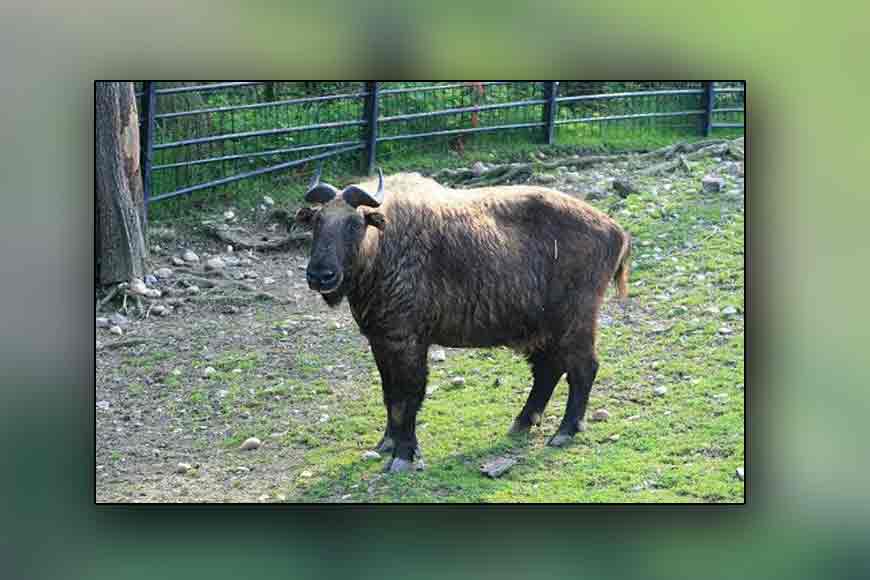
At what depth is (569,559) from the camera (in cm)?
424

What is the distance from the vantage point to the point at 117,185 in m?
4.21

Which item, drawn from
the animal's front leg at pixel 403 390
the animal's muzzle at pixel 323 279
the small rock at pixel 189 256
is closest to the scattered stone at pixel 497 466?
the animal's front leg at pixel 403 390

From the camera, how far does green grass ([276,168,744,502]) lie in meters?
4.13

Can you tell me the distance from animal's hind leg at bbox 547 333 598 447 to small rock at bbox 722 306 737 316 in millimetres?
442

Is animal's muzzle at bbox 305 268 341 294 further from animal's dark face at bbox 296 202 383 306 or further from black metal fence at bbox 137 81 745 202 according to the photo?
black metal fence at bbox 137 81 745 202

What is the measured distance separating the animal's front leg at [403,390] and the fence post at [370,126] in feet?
1.95

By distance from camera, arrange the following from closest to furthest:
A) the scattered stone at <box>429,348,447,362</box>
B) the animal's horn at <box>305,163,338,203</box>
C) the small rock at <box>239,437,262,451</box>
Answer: the animal's horn at <box>305,163,338,203</box> < the small rock at <box>239,437,262,451</box> < the scattered stone at <box>429,348,447,362</box>

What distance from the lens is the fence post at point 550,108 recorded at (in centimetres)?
421

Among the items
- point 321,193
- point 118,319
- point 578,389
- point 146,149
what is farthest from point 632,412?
point 146,149

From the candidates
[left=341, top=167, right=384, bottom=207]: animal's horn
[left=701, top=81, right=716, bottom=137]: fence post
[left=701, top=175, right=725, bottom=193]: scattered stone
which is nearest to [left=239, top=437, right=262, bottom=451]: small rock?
[left=341, top=167, right=384, bottom=207]: animal's horn

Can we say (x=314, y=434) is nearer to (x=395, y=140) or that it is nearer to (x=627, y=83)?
(x=395, y=140)
